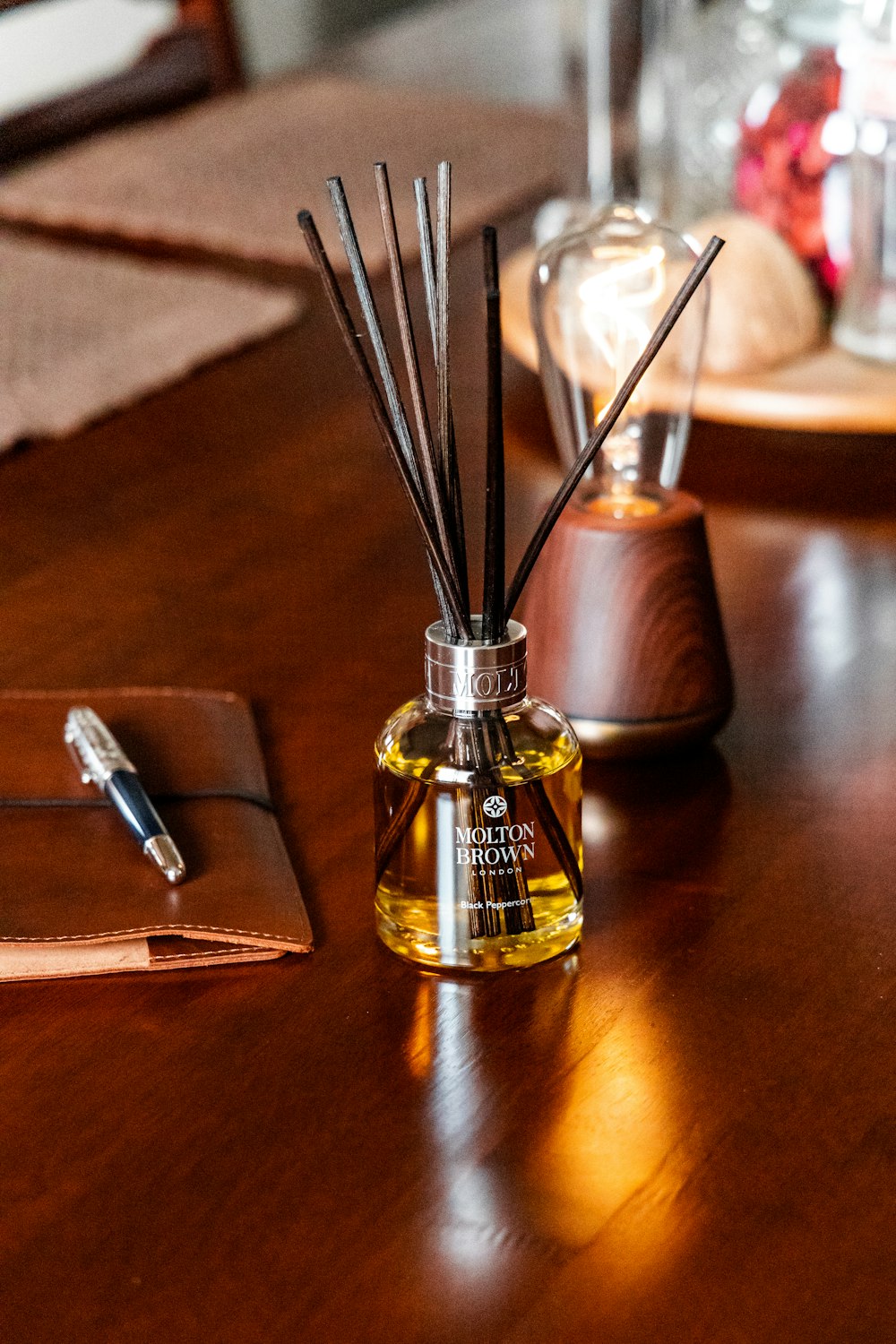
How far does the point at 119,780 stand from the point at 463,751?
0.15m

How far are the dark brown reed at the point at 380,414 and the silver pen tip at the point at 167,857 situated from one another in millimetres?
138

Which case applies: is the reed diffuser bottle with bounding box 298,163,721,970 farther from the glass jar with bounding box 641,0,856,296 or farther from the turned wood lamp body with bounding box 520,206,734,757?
the glass jar with bounding box 641,0,856,296

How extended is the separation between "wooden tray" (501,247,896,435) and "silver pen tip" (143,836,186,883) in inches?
17.4

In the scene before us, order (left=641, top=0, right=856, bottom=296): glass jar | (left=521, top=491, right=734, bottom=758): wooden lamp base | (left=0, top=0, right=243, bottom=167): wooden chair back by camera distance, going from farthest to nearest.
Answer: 1. (left=0, top=0, right=243, bottom=167): wooden chair back
2. (left=641, top=0, right=856, bottom=296): glass jar
3. (left=521, top=491, right=734, bottom=758): wooden lamp base

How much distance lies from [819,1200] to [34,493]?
642mm

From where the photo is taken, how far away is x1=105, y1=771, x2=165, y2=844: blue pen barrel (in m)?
0.60

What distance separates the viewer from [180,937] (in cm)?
57

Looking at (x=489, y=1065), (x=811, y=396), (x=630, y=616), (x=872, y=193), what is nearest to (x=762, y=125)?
(x=872, y=193)

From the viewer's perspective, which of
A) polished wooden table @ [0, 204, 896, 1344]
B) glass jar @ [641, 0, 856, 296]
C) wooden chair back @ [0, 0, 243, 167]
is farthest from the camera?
wooden chair back @ [0, 0, 243, 167]

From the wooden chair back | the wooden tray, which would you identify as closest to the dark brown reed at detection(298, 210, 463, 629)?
the wooden tray

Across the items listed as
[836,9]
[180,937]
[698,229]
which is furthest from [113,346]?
[180,937]

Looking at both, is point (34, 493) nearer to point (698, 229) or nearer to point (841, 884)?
point (698, 229)

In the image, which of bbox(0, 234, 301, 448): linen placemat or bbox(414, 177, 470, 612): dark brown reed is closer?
bbox(414, 177, 470, 612): dark brown reed

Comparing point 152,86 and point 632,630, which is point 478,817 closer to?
point 632,630
